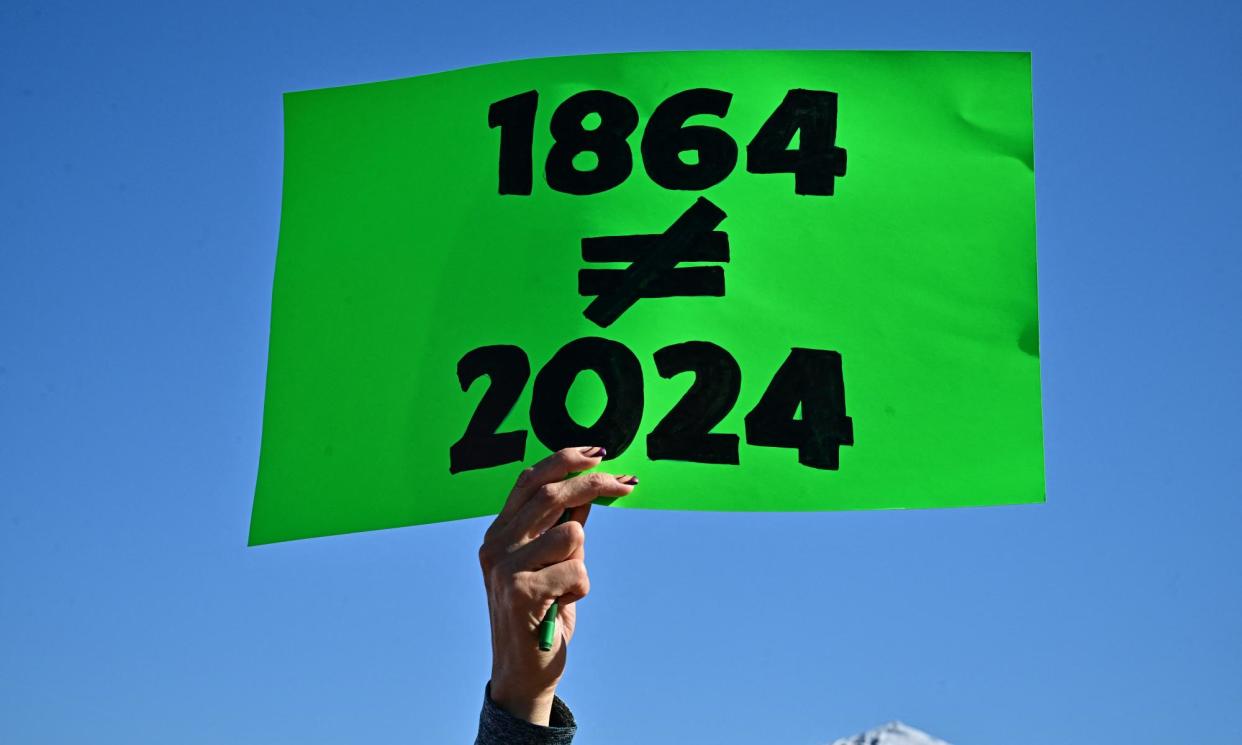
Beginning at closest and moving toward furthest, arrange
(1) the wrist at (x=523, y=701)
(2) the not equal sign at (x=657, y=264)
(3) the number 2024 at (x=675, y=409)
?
(1) the wrist at (x=523, y=701)
(3) the number 2024 at (x=675, y=409)
(2) the not equal sign at (x=657, y=264)

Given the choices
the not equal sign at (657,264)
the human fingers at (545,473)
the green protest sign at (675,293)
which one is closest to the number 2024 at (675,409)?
the green protest sign at (675,293)

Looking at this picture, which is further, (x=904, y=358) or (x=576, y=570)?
(x=904, y=358)

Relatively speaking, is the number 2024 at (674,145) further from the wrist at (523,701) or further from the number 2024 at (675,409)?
the wrist at (523,701)

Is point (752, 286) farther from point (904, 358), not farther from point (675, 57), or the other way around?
point (675, 57)

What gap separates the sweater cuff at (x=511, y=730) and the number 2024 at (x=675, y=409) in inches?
25.7

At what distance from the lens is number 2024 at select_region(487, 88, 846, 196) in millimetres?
3701

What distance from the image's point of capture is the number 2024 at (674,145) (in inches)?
146

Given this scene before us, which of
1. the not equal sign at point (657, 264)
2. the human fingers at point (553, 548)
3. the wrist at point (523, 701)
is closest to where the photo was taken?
the human fingers at point (553, 548)

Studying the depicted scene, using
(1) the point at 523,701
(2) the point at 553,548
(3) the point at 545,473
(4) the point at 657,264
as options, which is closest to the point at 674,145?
(4) the point at 657,264

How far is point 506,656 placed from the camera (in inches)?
122

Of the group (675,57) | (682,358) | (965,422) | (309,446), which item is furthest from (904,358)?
(309,446)

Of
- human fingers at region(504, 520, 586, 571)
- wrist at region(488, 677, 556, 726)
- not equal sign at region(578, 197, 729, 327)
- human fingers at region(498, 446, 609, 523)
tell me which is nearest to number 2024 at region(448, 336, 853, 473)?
not equal sign at region(578, 197, 729, 327)

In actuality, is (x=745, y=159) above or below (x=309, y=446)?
above

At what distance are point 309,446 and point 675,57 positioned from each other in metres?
1.46
